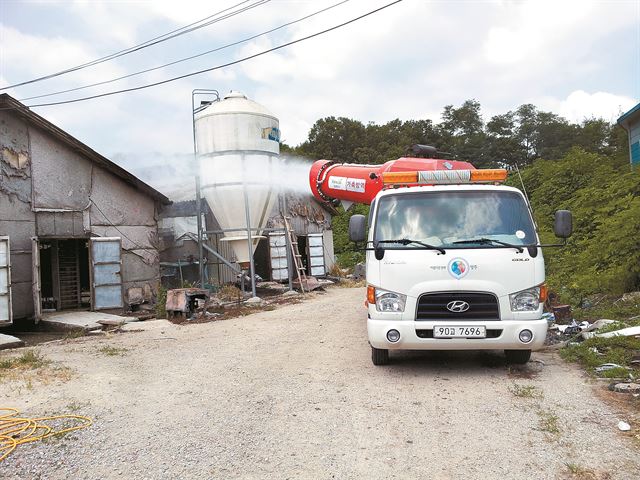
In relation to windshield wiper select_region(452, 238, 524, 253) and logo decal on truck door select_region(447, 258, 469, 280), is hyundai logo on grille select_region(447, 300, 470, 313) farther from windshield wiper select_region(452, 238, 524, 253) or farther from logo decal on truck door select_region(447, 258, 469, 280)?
windshield wiper select_region(452, 238, 524, 253)

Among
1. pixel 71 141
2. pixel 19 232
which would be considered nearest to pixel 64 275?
pixel 19 232

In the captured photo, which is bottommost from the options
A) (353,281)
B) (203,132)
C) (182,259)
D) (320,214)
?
(353,281)

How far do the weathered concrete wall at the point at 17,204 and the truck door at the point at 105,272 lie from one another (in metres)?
1.43

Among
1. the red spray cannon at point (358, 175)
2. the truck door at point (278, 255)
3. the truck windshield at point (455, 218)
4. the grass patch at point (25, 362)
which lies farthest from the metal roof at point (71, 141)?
the truck windshield at point (455, 218)

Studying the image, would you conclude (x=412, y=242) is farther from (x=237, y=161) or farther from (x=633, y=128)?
(x=633, y=128)

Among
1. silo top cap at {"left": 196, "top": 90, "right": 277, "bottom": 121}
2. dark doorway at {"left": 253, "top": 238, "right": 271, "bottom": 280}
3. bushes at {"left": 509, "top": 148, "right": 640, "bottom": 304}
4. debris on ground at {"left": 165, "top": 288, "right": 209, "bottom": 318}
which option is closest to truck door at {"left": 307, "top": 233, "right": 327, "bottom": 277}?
dark doorway at {"left": 253, "top": 238, "right": 271, "bottom": 280}

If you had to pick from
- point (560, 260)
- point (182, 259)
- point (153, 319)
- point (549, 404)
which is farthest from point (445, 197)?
point (182, 259)

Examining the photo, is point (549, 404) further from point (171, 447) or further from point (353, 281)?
point (353, 281)

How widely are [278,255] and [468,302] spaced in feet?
46.9

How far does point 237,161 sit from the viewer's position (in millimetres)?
14766

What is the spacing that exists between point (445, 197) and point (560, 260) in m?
7.69

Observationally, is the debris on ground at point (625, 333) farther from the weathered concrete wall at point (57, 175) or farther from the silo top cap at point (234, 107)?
the weathered concrete wall at point (57, 175)

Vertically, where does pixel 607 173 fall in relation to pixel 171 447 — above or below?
above

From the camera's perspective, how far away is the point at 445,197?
6418 mm
